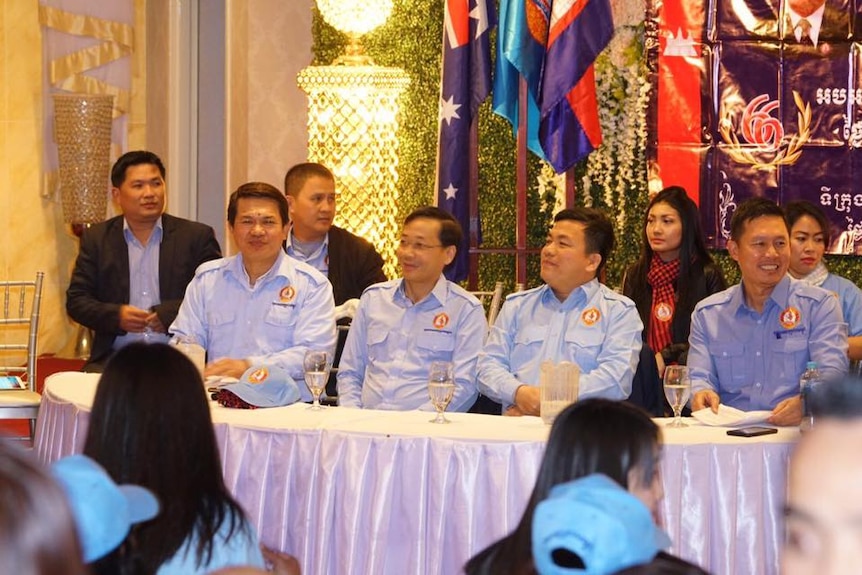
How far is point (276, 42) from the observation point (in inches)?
333

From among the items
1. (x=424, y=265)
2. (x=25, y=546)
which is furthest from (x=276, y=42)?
(x=25, y=546)

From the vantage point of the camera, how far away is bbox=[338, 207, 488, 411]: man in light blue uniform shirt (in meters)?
4.42

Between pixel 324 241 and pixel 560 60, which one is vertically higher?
pixel 560 60

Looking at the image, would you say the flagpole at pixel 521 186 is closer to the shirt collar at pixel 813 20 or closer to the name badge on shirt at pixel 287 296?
the shirt collar at pixel 813 20

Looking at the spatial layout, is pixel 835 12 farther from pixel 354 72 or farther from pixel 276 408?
pixel 276 408

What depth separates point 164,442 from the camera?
7.06 ft

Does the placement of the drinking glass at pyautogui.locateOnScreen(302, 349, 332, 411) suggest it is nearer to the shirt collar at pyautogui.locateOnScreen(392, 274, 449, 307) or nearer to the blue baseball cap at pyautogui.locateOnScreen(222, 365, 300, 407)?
the blue baseball cap at pyautogui.locateOnScreen(222, 365, 300, 407)

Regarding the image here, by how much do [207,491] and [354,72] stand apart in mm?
5546

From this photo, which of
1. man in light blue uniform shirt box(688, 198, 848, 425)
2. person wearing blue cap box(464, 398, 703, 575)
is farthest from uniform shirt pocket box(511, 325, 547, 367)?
person wearing blue cap box(464, 398, 703, 575)

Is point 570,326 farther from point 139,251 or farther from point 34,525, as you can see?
point 34,525

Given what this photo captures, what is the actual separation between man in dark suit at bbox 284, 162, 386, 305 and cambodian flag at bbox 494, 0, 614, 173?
5.59 ft

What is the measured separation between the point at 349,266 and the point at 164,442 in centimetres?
359

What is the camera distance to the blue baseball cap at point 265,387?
385cm

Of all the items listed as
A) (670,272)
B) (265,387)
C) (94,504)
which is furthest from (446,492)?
(670,272)
